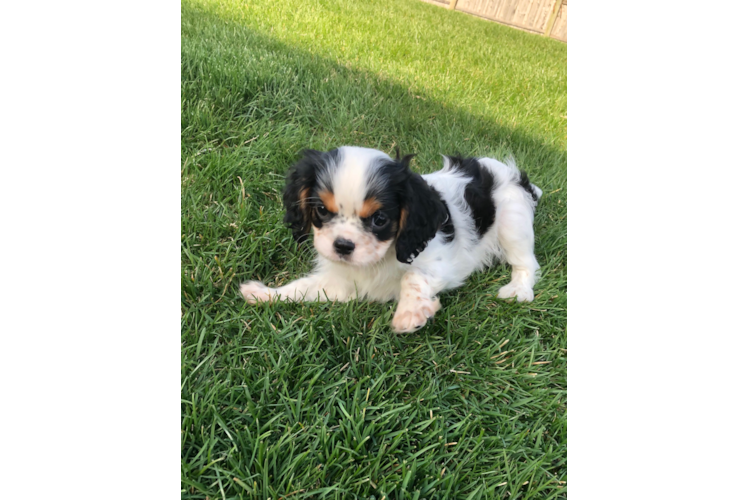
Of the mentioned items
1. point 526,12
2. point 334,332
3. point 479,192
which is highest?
point 526,12

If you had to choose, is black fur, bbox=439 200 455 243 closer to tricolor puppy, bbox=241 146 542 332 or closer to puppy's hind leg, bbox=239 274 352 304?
tricolor puppy, bbox=241 146 542 332

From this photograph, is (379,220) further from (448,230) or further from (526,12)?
(526,12)

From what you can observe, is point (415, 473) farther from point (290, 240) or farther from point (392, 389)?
point (290, 240)

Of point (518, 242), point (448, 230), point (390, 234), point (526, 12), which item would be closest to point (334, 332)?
point (390, 234)

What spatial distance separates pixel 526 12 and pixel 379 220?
1.70 m

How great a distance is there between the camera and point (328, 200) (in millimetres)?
1887

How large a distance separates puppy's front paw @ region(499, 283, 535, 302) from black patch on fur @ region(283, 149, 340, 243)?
3.56ft

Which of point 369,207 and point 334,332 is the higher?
point 369,207

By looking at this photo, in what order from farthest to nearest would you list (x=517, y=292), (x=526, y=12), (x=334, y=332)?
(x=526, y=12), (x=517, y=292), (x=334, y=332)

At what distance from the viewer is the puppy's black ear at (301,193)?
2000mm

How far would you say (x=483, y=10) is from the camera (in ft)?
12.3

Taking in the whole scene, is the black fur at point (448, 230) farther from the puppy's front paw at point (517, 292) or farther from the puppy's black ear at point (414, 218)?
the puppy's front paw at point (517, 292)

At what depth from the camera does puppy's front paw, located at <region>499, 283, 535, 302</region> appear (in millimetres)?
2297
